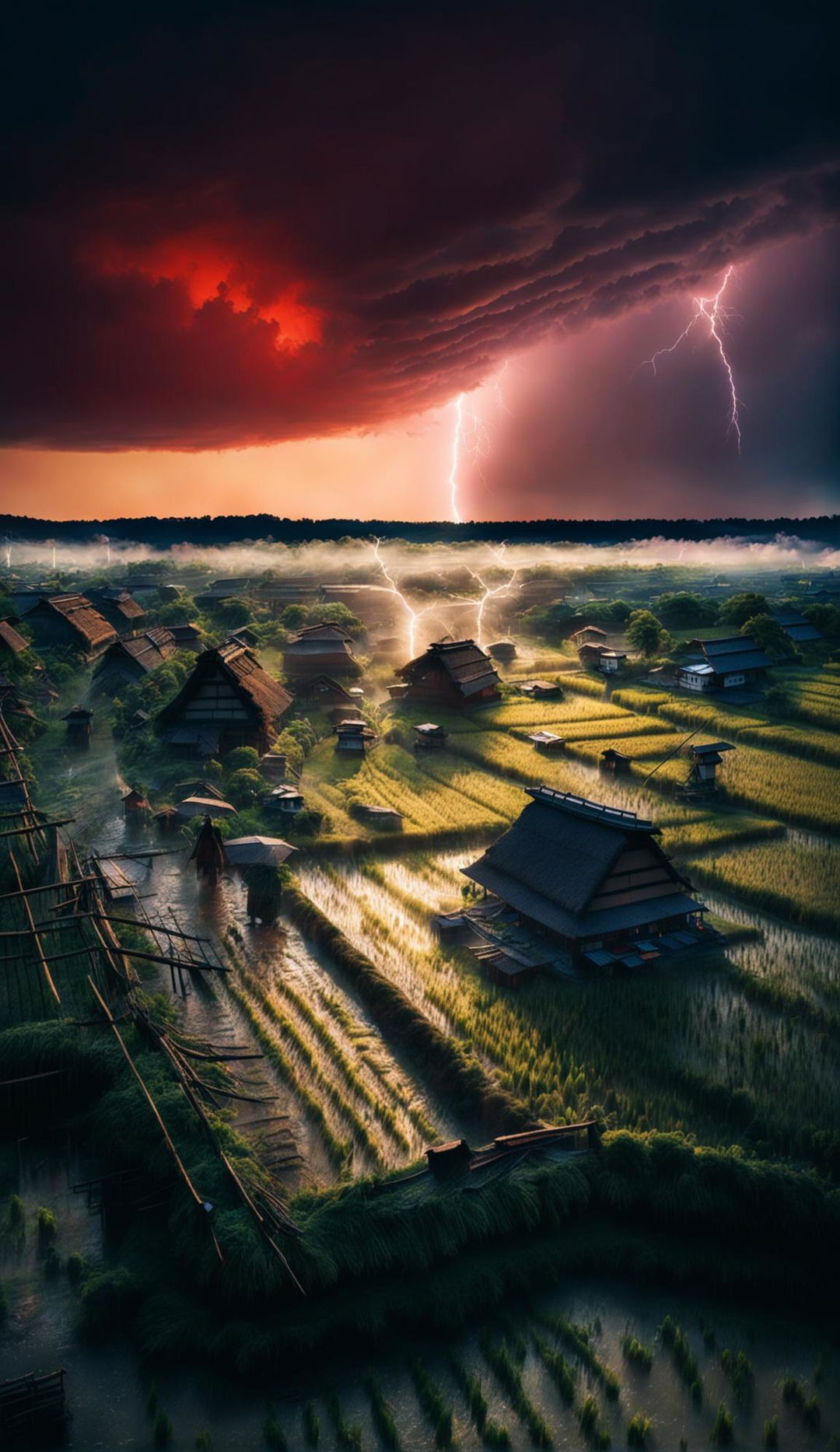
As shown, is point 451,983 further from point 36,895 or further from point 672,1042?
point 36,895

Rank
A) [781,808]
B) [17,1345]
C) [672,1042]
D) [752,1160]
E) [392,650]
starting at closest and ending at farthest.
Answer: [17,1345] < [752,1160] < [672,1042] < [781,808] < [392,650]

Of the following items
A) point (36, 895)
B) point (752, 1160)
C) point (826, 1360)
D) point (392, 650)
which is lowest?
point (826, 1360)

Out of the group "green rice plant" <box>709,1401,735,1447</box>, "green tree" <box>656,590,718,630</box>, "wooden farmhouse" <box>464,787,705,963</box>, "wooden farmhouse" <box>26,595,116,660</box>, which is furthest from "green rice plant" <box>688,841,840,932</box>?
"green tree" <box>656,590,718,630</box>

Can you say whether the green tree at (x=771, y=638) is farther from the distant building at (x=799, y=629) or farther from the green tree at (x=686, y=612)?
the green tree at (x=686, y=612)

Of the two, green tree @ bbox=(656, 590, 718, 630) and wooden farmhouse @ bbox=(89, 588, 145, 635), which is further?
green tree @ bbox=(656, 590, 718, 630)

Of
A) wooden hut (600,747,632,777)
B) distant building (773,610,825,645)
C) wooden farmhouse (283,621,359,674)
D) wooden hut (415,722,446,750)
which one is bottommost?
wooden hut (600,747,632,777)

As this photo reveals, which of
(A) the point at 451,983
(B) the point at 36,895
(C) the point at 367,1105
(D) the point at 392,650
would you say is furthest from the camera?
(D) the point at 392,650

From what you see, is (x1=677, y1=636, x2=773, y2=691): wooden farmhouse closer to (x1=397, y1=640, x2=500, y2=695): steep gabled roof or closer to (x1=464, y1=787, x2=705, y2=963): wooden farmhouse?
(x1=397, y1=640, x2=500, y2=695): steep gabled roof

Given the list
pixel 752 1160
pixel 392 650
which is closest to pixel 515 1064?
pixel 752 1160
